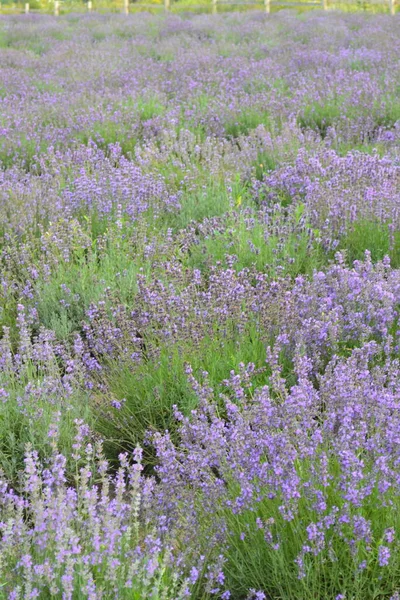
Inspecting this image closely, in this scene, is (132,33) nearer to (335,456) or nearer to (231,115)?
(231,115)

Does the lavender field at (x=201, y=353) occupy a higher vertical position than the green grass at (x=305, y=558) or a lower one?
higher

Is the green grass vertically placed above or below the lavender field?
below

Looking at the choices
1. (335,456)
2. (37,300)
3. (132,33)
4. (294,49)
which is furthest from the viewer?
(132,33)

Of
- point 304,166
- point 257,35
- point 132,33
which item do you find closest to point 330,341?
point 304,166

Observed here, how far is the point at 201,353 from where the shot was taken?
3.16m

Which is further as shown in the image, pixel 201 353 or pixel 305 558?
pixel 201 353

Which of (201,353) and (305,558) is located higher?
(201,353)

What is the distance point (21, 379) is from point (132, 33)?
15132 millimetres

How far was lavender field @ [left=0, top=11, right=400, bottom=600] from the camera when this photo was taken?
6.58 ft

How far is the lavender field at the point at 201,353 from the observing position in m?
2.01

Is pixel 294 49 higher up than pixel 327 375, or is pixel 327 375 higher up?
pixel 294 49

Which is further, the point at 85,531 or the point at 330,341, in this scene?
the point at 330,341

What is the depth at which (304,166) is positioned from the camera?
5234mm

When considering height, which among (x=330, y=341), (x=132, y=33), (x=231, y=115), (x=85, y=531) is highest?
(x=132, y=33)
